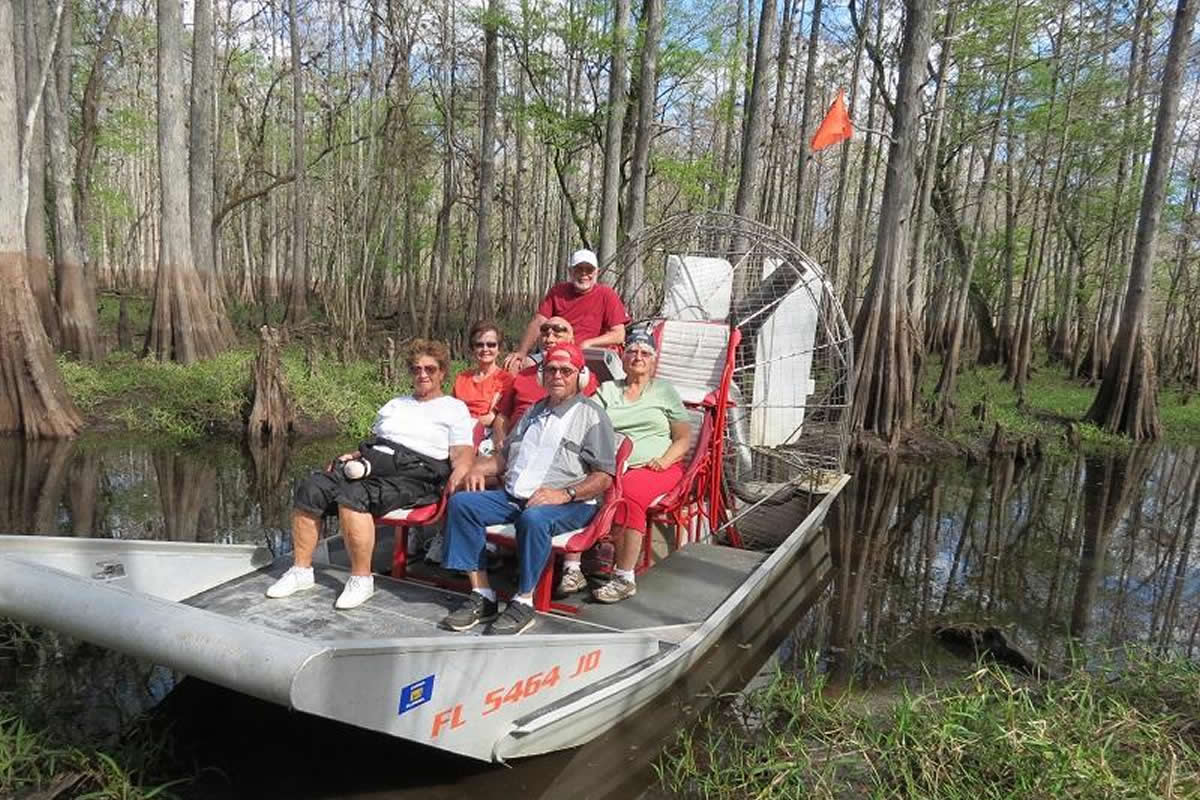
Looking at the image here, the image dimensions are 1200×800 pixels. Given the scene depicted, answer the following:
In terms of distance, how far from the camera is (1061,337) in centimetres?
2350

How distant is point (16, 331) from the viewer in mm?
7629

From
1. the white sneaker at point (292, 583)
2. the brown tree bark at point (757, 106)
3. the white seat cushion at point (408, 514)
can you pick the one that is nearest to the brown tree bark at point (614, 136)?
the brown tree bark at point (757, 106)

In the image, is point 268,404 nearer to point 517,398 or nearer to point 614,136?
point 517,398

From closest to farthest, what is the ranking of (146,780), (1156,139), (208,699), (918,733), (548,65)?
(146,780), (918,733), (208,699), (1156,139), (548,65)

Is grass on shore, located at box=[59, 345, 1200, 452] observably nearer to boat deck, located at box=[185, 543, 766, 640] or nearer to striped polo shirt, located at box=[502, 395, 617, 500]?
boat deck, located at box=[185, 543, 766, 640]

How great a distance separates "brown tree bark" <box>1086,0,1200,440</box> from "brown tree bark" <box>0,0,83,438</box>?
14223 millimetres

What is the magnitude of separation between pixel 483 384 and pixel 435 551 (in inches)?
45.1

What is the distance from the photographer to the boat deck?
345 centimetres

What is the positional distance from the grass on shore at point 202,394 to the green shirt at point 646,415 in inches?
219

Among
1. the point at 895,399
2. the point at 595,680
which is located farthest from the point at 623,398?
the point at 895,399

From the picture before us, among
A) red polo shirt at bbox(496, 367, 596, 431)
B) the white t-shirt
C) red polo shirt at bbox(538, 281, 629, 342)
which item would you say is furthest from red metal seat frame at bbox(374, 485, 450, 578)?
red polo shirt at bbox(538, 281, 629, 342)

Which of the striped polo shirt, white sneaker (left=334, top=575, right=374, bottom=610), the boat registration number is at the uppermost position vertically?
the striped polo shirt

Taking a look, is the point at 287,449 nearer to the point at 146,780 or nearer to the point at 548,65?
the point at 146,780

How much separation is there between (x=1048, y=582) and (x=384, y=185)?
1458cm
